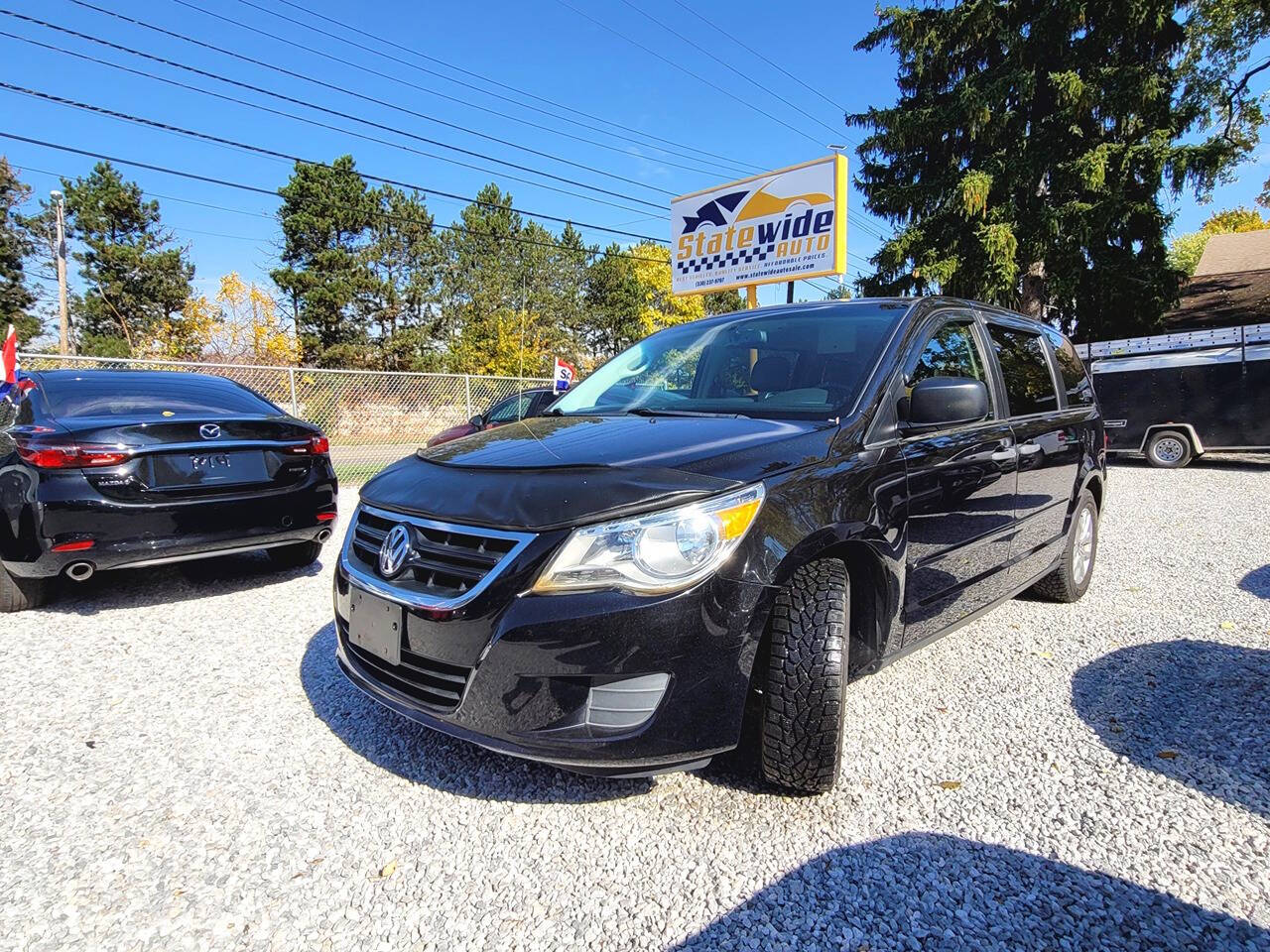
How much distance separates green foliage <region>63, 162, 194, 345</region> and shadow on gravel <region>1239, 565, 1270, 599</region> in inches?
1623

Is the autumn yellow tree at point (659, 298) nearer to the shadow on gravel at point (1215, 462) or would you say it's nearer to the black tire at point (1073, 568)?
the shadow on gravel at point (1215, 462)

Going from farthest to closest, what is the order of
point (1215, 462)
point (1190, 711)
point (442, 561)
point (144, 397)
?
point (1215, 462), point (144, 397), point (1190, 711), point (442, 561)

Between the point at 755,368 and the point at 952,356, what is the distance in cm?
89


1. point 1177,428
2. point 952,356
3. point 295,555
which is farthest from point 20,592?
point 1177,428

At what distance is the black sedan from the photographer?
357 cm

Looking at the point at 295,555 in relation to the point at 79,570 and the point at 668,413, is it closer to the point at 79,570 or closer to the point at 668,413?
the point at 79,570

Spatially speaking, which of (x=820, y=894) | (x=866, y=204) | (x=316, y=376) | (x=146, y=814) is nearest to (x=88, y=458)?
(x=146, y=814)

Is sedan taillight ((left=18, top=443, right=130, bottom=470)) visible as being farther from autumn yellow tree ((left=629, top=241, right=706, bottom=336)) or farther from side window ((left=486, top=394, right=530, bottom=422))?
autumn yellow tree ((left=629, top=241, right=706, bottom=336))

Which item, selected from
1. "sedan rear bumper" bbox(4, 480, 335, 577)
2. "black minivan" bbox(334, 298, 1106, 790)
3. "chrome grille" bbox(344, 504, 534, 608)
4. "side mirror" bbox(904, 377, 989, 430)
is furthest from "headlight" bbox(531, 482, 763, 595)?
"sedan rear bumper" bbox(4, 480, 335, 577)

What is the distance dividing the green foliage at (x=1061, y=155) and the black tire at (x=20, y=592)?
1943 cm

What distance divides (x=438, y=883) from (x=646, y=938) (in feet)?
1.93

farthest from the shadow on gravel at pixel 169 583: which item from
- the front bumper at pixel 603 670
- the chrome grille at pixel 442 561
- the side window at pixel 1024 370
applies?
the side window at pixel 1024 370

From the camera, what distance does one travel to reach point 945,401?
2.37 m

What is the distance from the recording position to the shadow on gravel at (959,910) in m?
1.60
